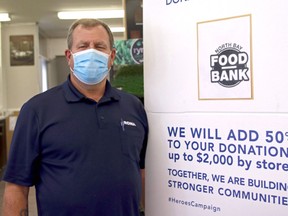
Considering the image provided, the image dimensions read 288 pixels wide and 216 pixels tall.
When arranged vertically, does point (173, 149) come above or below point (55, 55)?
below

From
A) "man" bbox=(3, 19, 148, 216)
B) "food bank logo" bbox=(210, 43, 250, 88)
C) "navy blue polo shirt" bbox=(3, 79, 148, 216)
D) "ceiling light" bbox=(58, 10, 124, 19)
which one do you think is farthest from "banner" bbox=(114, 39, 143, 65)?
"ceiling light" bbox=(58, 10, 124, 19)

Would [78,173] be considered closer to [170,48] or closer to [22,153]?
[22,153]

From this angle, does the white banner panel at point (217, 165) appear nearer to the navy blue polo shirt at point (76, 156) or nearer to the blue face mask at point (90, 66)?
the navy blue polo shirt at point (76, 156)

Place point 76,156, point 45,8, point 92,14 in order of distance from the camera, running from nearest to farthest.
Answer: point 76,156
point 45,8
point 92,14

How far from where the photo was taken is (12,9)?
5.91 m

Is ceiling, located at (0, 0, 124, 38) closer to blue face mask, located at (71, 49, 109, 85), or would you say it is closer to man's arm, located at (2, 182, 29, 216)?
blue face mask, located at (71, 49, 109, 85)

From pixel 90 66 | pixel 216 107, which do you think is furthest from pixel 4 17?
pixel 216 107

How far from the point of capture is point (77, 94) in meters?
1.29

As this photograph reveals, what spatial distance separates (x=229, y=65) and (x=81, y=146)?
1.84ft

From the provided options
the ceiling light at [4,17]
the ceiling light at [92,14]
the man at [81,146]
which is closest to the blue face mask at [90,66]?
the man at [81,146]

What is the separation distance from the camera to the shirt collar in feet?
4.21

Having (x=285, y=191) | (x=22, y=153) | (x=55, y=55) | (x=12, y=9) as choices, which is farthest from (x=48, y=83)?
(x=285, y=191)

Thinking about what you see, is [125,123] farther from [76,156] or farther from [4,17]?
[4,17]

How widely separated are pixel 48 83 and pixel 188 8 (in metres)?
8.13
